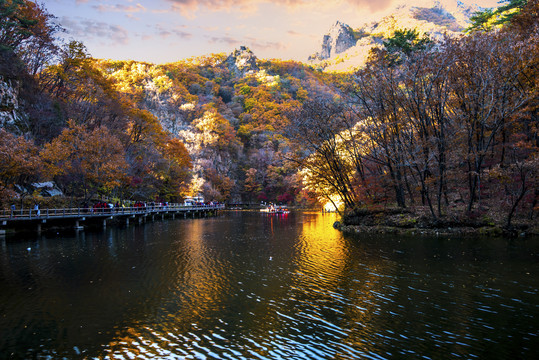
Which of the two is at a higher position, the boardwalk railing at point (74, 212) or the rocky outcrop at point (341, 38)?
the rocky outcrop at point (341, 38)

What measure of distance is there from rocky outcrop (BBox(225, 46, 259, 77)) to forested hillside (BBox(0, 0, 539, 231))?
238ft

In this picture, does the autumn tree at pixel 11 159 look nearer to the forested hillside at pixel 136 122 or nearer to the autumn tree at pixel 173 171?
the forested hillside at pixel 136 122

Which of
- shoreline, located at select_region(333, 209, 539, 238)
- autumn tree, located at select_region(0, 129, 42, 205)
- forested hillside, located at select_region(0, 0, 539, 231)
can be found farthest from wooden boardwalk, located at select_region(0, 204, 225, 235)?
shoreline, located at select_region(333, 209, 539, 238)

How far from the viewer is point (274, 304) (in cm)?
1196

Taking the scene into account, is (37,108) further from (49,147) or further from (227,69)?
(227,69)

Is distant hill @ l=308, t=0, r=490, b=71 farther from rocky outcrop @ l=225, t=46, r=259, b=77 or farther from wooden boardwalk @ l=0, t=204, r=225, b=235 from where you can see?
wooden boardwalk @ l=0, t=204, r=225, b=235

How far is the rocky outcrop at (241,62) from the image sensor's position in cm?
14162

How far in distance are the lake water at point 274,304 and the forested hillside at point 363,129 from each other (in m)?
9.06

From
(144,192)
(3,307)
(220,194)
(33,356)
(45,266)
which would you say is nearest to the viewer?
(33,356)

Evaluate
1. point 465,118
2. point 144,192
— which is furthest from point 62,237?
point 465,118

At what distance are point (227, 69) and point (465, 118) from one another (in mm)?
127861

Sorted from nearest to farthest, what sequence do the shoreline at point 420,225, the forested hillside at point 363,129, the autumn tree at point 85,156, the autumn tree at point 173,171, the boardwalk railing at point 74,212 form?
the forested hillside at point 363,129, the shoreline at point 420,225, the boardwalk railing at point 74,212, the autumn tree at point 85,156, the autumn tree at point 173,171

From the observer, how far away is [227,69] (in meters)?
141

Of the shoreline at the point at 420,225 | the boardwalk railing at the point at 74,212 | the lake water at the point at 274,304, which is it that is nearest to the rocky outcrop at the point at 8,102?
the boardwalk railing at the point at 74,212
